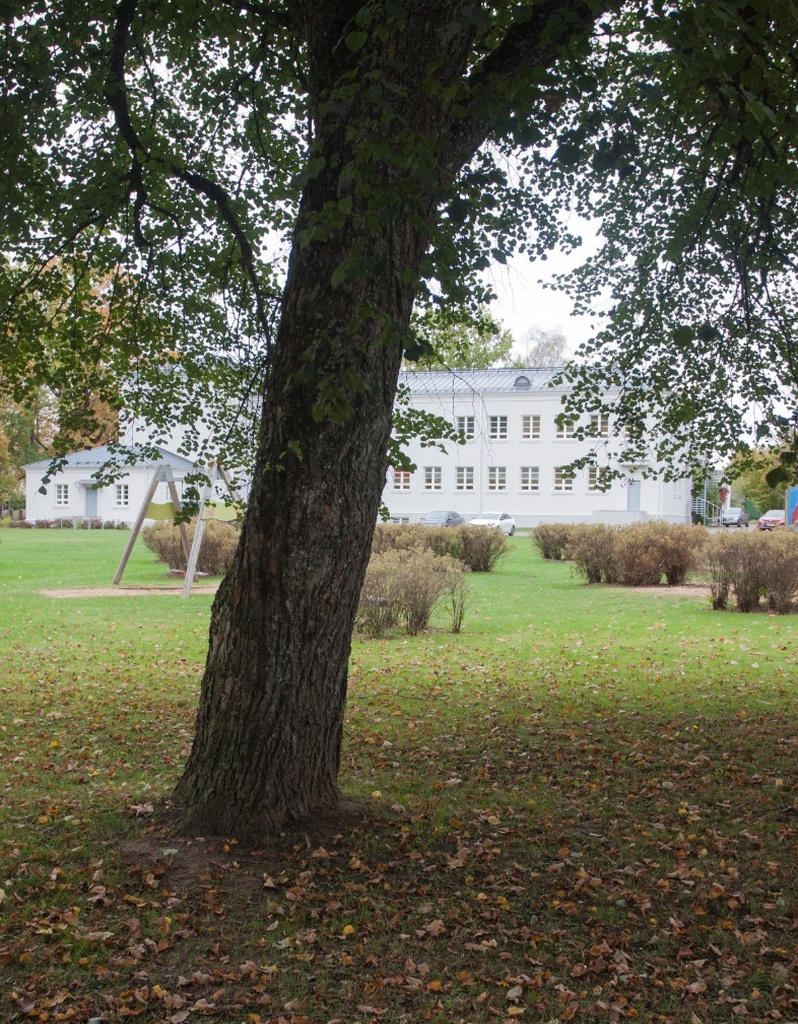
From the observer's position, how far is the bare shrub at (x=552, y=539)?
2425 cm

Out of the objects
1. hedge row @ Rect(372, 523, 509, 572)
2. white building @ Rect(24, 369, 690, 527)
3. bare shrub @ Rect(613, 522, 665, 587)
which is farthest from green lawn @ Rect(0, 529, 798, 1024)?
white building @ Rect(24, 369, 690, 527)

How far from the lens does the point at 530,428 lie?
144 feet

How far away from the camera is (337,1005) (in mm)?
3111

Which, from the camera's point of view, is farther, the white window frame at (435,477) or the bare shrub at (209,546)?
the white window frame at (435,477)

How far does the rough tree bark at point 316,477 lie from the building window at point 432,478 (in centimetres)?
4123

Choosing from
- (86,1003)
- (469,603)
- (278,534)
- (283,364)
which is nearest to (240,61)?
(283,364)

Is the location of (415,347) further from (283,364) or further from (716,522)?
(716,522)

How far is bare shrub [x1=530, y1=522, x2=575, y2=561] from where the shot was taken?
24.2 m

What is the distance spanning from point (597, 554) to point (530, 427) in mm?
25950

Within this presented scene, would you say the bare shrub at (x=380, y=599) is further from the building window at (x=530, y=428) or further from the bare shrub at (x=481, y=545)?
the building window at (x=530, y=428)

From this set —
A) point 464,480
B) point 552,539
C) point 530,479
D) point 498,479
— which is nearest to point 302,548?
point 552,539

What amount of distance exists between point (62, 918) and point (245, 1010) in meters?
1.01

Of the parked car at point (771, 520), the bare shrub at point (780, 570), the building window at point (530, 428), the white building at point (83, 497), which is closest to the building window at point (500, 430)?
the building window at point (530, 428)

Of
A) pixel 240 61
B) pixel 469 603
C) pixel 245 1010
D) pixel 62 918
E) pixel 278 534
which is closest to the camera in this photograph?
pixel 245 1010
